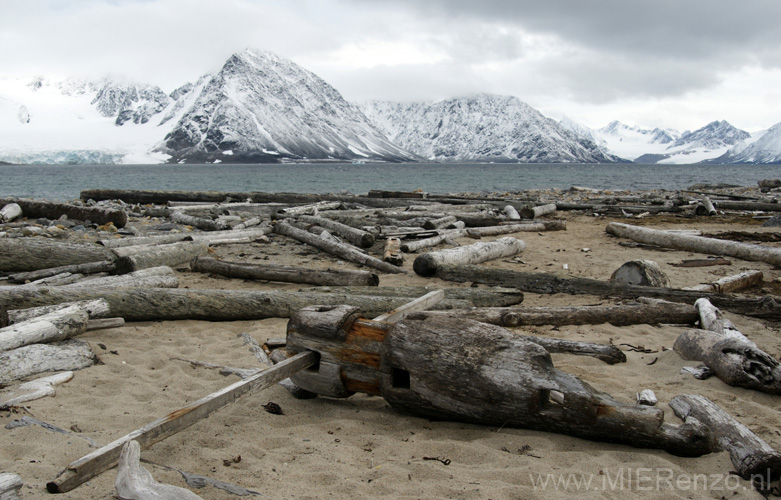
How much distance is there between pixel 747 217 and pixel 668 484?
17295 mm

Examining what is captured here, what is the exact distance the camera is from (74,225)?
43.1ft

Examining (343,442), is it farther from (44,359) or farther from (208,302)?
(208,302)

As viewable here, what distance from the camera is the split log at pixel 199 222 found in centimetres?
1327

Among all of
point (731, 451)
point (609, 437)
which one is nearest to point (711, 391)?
point (731, 451)

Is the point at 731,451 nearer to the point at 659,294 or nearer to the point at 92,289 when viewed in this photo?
the point at 659,294

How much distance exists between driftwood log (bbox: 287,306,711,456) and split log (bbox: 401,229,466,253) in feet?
22.8

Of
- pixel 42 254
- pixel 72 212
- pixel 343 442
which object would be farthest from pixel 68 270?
pixel 72 212

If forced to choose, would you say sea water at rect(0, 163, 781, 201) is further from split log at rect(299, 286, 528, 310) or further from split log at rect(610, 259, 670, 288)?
split log at rect(610, 259, 670, 288)

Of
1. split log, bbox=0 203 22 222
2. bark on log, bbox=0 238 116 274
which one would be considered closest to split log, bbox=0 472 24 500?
bark on log, bbox=0 238 116 274

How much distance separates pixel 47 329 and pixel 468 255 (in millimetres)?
6592

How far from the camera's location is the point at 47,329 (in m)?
4.59

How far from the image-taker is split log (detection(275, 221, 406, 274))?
29.2ft

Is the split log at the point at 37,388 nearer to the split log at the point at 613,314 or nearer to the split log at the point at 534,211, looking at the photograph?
the split log at the point at 613,314

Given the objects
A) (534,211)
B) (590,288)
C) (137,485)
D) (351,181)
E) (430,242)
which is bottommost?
(137,485)
